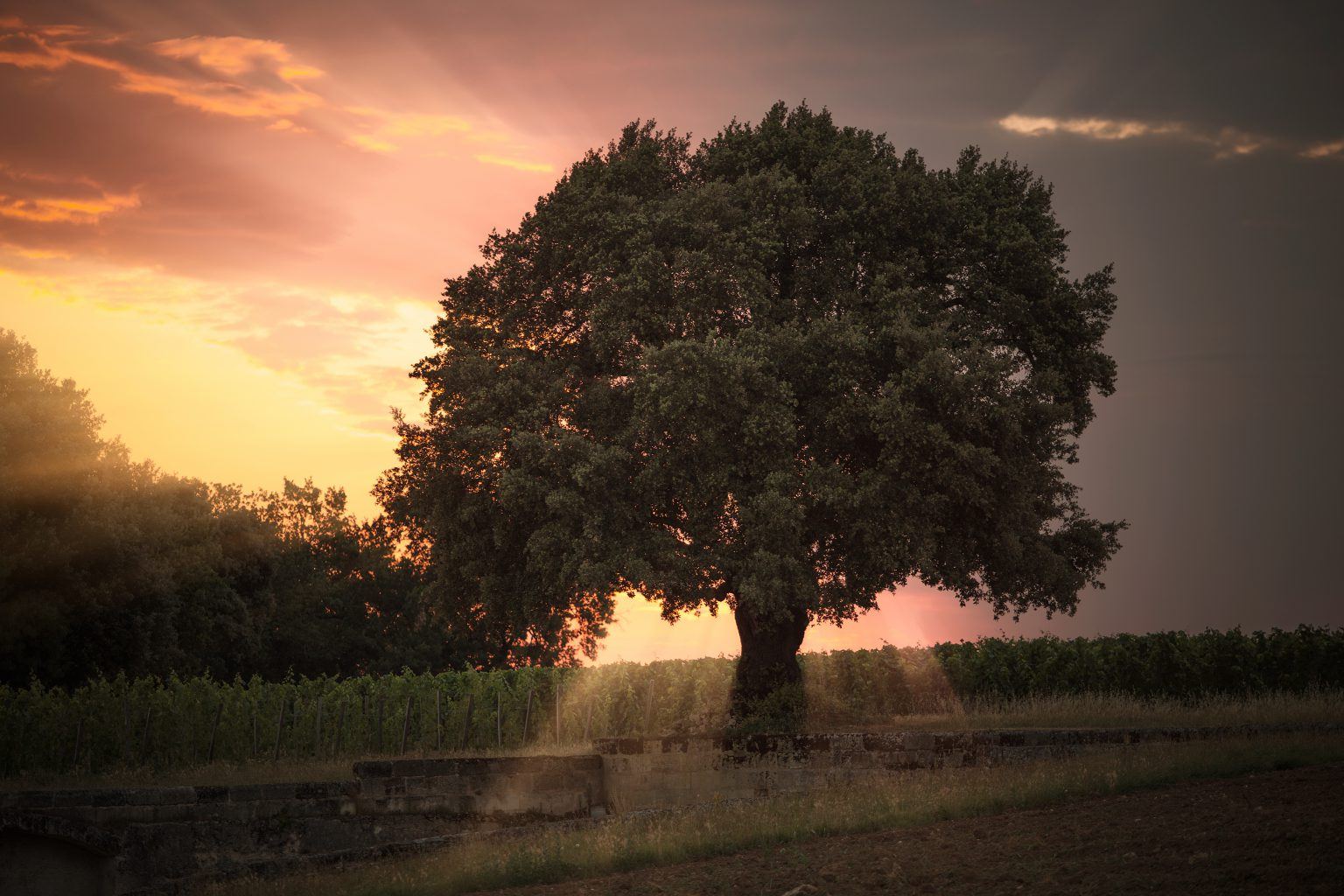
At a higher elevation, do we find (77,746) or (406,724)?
(406,724)

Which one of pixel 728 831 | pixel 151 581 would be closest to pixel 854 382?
pixel 728 831

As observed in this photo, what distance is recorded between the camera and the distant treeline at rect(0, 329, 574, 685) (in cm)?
3828

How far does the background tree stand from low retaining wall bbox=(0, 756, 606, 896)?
15.0ft

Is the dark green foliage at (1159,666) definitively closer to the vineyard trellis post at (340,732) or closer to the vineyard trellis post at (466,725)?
the vineyard trellis post at (466,725)

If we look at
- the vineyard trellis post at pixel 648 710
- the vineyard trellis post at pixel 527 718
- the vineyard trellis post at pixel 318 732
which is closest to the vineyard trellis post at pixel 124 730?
the vineyard trellis post at pixel 318 732

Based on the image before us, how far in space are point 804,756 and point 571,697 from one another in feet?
46.4

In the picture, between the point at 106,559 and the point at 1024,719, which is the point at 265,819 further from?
the point at 106,559

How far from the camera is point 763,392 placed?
2652 centimetres

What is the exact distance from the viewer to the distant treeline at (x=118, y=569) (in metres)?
38.3

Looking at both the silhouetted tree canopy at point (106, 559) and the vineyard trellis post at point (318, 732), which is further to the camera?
the silhouetted tree canopy at point (106, 559)

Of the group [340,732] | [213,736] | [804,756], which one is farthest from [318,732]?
[804,756]

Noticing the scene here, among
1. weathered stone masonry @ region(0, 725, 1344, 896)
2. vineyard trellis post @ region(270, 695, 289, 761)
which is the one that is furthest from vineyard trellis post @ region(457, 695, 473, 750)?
weathered stone masonry @ region(0, 725, 1344, 896)

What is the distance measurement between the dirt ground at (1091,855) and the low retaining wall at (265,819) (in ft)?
25.9

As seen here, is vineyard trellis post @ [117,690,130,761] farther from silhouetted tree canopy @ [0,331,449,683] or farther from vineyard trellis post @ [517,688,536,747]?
vineyard trellis post @ [517,688,536,747]
